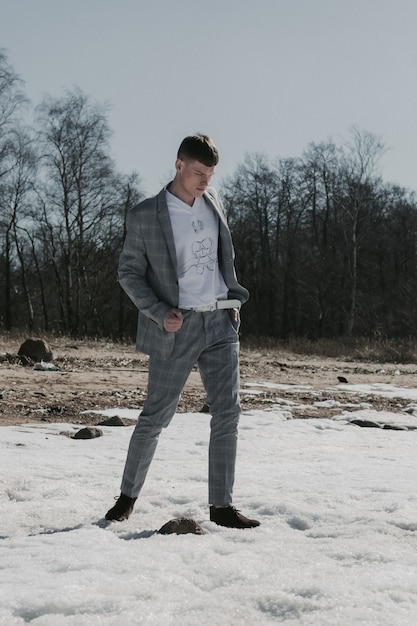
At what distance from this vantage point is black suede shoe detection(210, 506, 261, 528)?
11.7ft

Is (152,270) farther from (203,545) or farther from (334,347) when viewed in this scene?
(334,347)

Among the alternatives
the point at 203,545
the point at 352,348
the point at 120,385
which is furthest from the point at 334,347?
the point at 203,545

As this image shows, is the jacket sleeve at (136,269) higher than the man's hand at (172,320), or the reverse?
the jacket sleeve at (136,269)

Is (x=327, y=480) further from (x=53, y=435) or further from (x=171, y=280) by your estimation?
(x=53, y=435)

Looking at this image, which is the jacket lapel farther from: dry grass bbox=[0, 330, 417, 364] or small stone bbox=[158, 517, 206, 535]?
dry grass bbox=[0, 330, 417, 364]

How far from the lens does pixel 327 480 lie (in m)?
4.78

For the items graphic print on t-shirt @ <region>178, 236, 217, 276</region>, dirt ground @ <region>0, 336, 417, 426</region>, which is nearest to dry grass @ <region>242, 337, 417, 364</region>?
dirt ground @ <region>0, 336, 417, 426</region>

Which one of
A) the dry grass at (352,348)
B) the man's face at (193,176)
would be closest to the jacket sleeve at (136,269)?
the man's face at (193,176)

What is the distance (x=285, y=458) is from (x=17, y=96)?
75.2 ft

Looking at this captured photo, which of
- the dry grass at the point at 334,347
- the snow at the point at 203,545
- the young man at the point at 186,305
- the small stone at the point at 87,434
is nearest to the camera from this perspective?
the snow at the point at 203,545

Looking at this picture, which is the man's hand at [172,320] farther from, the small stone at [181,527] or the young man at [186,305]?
the small stone at [181,527]

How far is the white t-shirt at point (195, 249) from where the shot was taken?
357 cm

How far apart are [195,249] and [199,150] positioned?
18.2 inches

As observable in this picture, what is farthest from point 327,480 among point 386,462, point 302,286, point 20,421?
point 302,286
